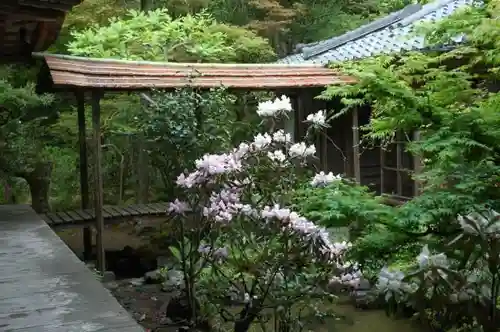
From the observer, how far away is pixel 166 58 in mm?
10758

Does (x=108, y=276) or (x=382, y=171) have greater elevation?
(x=382, y=171)

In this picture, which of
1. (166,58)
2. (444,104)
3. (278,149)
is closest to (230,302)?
(278,149)

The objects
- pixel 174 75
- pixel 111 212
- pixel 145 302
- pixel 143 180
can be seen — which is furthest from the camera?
pixel 143 180

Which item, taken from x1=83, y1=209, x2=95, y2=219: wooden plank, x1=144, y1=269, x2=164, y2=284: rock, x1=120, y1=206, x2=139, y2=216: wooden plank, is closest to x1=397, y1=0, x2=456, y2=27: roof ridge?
x1=120, y1=206, x2=139, y2=216: wooden plank

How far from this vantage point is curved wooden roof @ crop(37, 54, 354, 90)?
280 inches

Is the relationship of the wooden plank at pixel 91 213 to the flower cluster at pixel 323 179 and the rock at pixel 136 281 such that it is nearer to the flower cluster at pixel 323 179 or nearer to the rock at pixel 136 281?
the rock at pixel 136 281

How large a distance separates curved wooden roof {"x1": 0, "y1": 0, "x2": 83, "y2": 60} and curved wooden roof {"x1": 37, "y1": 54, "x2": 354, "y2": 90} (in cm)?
55

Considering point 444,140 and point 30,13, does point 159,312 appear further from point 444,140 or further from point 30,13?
point 444,140

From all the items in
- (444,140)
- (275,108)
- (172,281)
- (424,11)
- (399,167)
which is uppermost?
(424,11)

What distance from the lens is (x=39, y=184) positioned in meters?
8.85

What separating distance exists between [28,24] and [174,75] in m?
2.77

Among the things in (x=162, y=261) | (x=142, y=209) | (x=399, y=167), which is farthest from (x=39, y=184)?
(x=399, y=167)

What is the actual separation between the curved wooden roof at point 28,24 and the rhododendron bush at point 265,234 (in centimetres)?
190

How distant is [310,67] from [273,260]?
559 cm
